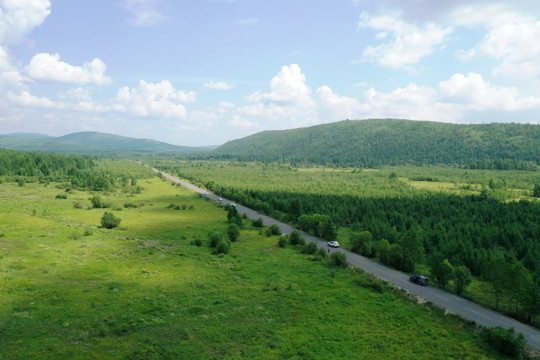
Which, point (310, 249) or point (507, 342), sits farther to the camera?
point (310, 249)

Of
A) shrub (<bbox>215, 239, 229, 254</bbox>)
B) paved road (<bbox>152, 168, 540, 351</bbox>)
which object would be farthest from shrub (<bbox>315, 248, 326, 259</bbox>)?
shrub (<bbox>215, 239, 229, 254</bbox>)

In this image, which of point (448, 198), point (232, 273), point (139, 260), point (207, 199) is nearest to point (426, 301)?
point (232, 273)

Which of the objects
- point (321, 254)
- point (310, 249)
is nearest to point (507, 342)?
point (321, 254)

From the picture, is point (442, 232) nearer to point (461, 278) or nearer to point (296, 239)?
point (461, 278)

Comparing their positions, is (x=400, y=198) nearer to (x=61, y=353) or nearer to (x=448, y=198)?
(x=448, y=198)

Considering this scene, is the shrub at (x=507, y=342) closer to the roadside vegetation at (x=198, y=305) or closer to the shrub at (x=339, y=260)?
the roadside vegetation at (x=198, y=305)

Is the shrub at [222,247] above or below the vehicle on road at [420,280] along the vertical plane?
above

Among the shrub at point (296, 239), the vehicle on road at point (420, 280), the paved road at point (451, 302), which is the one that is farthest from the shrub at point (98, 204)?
the vehicle on road at point (420, 280)

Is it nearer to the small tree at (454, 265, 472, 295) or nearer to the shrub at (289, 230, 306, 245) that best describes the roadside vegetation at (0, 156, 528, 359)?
the shrub at (289, 230, 306, 245)
